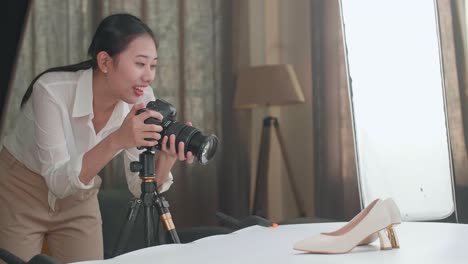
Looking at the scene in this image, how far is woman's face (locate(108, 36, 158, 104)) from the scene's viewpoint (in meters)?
1.78

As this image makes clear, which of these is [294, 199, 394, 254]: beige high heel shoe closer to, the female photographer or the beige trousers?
the female photographer

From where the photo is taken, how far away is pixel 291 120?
3.33 metres

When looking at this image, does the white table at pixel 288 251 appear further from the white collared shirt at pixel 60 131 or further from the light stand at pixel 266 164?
the light stand at pixel 266 164

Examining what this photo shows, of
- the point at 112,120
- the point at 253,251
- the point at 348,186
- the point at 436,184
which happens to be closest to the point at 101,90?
the point at 112,120

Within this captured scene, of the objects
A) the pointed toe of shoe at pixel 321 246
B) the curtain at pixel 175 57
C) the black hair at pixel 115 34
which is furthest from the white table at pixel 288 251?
the curtain at pixel 175 57

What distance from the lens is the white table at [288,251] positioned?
100 centimetres

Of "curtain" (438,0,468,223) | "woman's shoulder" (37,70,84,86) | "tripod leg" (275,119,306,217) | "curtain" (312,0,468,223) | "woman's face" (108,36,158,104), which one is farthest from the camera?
"tripod leg" (275,119,306,217)

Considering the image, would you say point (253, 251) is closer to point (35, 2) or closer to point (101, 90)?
point (101, 90)

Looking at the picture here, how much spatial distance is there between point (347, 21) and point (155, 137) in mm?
1025

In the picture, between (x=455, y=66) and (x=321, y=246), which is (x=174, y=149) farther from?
(x=455, y=66)

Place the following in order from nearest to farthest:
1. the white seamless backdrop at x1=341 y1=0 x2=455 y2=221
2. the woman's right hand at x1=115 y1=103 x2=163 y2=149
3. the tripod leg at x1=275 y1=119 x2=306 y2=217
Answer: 1. the woman's right hand at x1=115 y1=103 x2=163 y2=149
2. the white seamless backdrop at x1=341 y1=0 x2=455 y2=221
3. the tripod leg at x1=275 y1=119 x2=306 y2=217

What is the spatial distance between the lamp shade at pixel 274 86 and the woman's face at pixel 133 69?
1.22 metres

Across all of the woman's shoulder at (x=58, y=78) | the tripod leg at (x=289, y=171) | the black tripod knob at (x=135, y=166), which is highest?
the woman's shoulder at (x=58, y=78)

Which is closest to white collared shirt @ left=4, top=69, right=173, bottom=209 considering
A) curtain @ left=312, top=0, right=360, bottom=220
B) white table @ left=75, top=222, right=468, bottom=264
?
white table @ left=75, top=222, right=468, bottom=264
